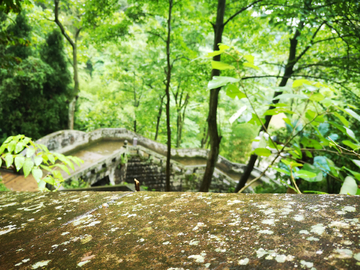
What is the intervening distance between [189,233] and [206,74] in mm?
7961

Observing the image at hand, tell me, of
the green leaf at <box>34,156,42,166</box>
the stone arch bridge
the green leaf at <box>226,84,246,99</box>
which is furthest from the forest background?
the stone arch bridge

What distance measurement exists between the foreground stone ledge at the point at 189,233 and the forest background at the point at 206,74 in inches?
18.7

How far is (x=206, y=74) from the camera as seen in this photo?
8.12 metres

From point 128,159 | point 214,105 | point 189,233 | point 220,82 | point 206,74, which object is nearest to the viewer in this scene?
point 189,233

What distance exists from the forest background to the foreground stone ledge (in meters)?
0.47

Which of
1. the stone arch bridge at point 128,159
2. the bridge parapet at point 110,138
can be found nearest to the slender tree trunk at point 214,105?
the stone arch bridge at point 128,159

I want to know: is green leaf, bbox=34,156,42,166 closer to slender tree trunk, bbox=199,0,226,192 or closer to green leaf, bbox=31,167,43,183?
green leaf, bbox=31,167,43,183

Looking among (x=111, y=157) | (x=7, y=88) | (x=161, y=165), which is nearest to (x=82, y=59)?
(x=7, y=88)

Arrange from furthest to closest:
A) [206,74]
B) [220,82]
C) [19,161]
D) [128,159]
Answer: [128,159], [206,74], [19,161], [220,82]

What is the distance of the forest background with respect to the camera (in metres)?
1.55

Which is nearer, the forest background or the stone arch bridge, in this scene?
the forest background

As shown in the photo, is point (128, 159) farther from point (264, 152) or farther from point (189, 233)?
point (189, 233)

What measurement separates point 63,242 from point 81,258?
165 mm

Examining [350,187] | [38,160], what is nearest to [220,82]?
[350,187]
